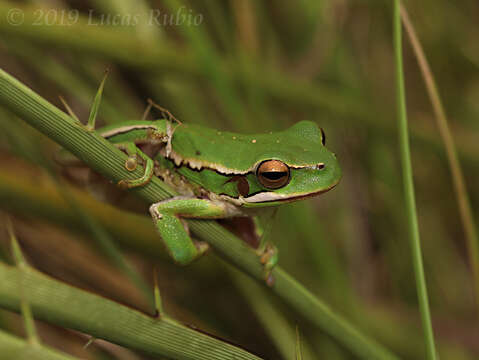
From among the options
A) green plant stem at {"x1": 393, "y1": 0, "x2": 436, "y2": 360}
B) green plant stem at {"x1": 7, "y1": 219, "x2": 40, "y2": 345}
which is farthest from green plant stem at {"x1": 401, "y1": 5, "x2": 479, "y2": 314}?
green plant stem at {"x1": 7, "y1": 219, "x2": 40, "y2": 345}

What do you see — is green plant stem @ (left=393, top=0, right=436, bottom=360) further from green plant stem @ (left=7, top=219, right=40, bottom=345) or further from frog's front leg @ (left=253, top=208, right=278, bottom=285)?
green plant stem @ (left=7, top=219, right=40, bottom=345)

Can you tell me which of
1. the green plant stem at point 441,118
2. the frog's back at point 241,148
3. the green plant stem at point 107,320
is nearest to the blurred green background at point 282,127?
the frog's back at point 241,148

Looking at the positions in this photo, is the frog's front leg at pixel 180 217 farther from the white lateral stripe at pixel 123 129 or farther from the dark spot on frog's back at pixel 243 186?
the white lateral stripe at pixel 123 129

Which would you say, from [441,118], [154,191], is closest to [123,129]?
[154,191]

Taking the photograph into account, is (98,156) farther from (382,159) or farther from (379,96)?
(379,96)

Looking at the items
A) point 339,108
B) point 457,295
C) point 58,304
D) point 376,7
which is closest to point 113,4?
point 339,108

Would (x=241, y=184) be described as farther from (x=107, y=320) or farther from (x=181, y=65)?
(x=181, y=65)

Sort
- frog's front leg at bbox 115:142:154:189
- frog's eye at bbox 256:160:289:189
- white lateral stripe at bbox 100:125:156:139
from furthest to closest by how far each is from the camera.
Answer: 1. white lateral stripe at bbox 100:125:156:139
2. frog's eye at bbox 256:160:289:189
3. frog's front leg at bbox 115:142:154:189
